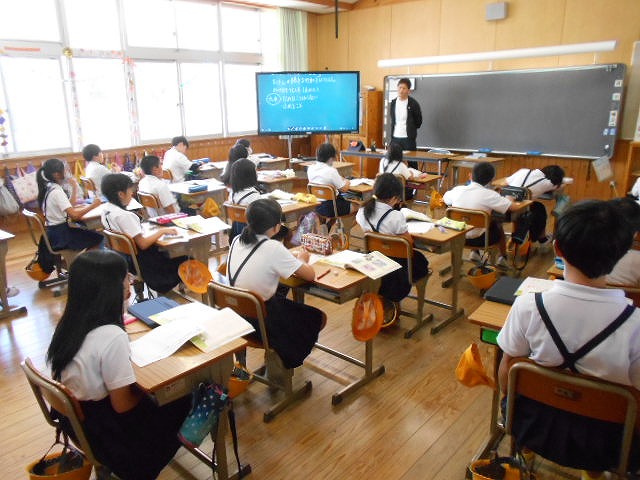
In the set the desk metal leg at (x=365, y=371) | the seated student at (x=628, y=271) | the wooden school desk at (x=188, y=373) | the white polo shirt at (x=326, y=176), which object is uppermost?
the white polo shirt at (x=326, y=176)

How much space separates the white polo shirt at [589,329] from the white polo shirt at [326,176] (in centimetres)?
379

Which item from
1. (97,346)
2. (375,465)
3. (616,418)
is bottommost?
(375,465)

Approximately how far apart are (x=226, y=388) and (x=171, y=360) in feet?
0.97

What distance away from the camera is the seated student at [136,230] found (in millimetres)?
3449

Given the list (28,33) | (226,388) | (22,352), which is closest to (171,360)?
(226,388)

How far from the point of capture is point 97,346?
164 cm

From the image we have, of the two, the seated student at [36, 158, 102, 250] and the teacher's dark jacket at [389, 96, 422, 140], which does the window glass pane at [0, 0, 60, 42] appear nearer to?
the seated student at [36, 158, 102, 250]

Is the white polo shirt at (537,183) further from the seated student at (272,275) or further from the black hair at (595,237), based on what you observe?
the black hair at (595,237)

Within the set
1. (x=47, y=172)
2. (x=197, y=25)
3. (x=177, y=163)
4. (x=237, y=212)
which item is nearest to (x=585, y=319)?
(x=237, y=212)

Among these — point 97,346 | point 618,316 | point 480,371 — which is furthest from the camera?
point 480,371

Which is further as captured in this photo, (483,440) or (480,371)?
(483,440)

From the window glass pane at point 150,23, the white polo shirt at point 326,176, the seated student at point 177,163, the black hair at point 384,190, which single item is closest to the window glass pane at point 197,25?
the window glass pane at point 150,23

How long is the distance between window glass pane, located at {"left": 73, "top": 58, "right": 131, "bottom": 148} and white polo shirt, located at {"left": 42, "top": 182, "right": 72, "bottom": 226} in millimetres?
3359

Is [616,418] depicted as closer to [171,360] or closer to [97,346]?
[171,360]
